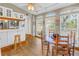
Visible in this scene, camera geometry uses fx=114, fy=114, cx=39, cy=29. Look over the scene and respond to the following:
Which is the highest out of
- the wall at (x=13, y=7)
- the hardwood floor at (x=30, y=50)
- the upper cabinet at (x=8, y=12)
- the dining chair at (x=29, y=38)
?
the wall at (x=13, y=7)

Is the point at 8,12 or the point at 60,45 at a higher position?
the point at 8,12

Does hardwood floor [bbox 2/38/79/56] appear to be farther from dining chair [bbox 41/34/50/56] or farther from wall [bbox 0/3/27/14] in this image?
wall [bbox 0/3/27/14]

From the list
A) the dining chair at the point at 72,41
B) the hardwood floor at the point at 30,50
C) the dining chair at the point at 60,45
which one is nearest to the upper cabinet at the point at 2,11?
the hardwood floor at the point at 30,50

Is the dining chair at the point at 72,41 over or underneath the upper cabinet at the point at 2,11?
underneath

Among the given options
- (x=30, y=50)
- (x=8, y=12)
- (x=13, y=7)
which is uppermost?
(x=13, y=7)

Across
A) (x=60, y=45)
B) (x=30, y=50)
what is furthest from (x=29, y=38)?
Answer: (x=60, y=45)

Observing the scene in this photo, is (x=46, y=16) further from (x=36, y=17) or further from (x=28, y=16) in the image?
(x=28, y=16)

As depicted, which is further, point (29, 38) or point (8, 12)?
point (29, 38)

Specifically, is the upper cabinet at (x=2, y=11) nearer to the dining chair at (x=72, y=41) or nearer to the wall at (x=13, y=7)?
the wall at (x=13, y=7)

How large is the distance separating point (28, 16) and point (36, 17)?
16 cm

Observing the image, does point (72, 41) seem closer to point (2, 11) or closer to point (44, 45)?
point (44, 45)

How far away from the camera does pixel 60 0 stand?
2217 mm

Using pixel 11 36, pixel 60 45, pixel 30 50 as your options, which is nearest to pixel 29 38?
pixel 30 50

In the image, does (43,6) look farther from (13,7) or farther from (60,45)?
(60,45)
